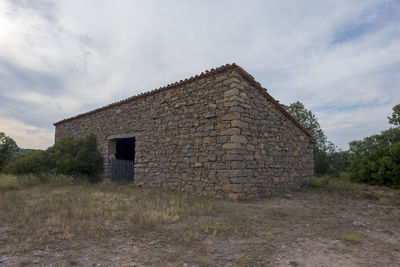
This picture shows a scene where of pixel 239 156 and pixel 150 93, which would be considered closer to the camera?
pixel 239 156

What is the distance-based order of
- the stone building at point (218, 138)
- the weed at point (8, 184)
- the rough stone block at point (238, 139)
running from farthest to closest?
1. the weed at point (8, 184)
2. the stone building at point (218, 138)
3. the rough stone block at point (238, 139)

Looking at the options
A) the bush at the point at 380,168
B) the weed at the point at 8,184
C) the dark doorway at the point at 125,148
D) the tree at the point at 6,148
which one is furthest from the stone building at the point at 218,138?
the tree at the point at 6,148

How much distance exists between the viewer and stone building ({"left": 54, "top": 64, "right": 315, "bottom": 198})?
6895mm

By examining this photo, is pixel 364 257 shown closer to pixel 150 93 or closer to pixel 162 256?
pixel 162 256

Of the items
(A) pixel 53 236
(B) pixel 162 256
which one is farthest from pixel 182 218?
(A) pixel 53 236

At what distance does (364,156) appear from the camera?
12.5 m

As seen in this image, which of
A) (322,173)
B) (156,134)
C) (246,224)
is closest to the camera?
(246,224)

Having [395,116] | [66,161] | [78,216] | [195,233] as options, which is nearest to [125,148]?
[66,161]

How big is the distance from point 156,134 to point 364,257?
7.25m

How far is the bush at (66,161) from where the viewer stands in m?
11.0

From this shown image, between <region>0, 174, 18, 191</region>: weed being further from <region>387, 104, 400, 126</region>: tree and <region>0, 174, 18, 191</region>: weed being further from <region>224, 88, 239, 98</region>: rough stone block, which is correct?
<region>387, 104, 400, 126</region>: tree

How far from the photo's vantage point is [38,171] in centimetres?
1095

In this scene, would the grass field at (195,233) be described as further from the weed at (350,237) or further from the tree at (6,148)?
the tree at (6,148)

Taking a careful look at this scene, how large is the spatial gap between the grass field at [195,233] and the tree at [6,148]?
32.5ft
